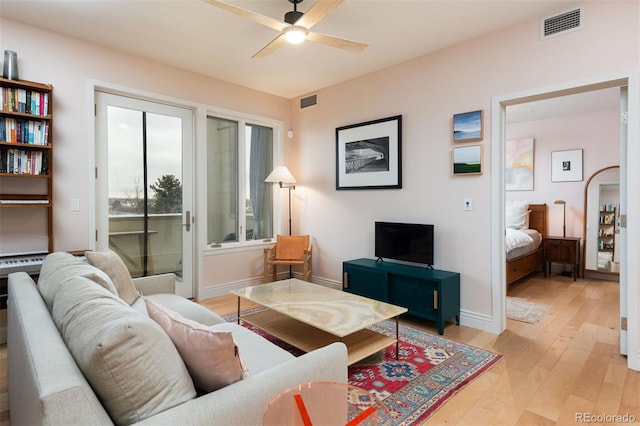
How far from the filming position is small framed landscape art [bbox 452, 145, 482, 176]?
3.15m

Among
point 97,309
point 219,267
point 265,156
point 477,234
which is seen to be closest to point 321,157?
point 265,156

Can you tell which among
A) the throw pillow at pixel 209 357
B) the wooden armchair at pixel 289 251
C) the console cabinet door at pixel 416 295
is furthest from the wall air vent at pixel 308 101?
the throw pillow at pixel 209 357

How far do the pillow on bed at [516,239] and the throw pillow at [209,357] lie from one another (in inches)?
169

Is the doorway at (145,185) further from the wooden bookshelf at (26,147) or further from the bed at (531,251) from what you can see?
the bed at (531,251)

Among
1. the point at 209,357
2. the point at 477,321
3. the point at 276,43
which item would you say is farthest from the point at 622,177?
the point at 209,357

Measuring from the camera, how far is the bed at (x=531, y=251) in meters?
4.56

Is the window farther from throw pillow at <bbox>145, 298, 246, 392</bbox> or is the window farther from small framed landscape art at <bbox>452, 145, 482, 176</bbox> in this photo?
throw pillow at <bbox>145, 298, 246, 392</bbox>

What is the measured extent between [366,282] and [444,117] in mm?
1893

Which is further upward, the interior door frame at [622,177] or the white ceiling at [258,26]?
the white ceiling at [258,26]

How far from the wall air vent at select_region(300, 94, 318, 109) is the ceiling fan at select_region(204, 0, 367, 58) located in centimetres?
192

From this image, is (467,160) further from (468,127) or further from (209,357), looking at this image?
(209,357)

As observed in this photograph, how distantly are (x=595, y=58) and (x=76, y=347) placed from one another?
141 inches

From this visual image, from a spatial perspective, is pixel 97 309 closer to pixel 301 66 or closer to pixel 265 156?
pixel 301 66

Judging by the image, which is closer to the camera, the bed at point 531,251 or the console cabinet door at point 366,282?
the console cabinet door at point 366,282
